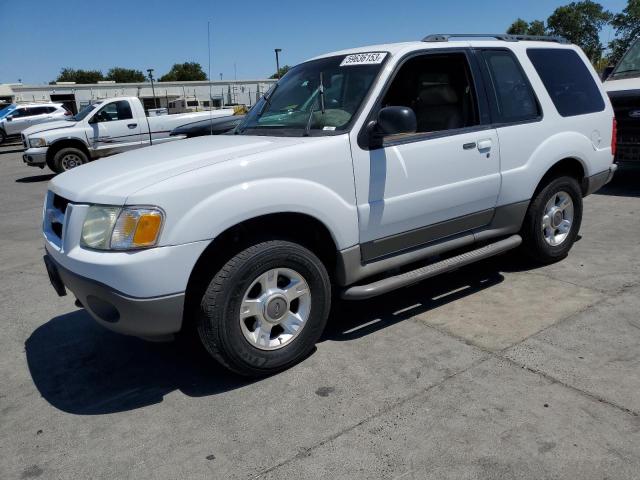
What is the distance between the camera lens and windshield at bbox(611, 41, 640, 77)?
8.85m

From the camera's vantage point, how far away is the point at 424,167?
12.4 feet

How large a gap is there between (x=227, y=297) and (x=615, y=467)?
2.01 meters

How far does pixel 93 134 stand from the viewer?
44.0 feet

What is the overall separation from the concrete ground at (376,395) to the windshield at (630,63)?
5.68 meters

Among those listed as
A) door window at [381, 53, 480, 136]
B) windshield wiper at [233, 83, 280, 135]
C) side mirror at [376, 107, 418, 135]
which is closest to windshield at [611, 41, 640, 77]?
door window at [381, 53, 480, 136]

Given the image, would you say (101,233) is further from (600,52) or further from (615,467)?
(600,52)

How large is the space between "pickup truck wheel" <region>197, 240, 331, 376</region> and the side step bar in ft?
0.74

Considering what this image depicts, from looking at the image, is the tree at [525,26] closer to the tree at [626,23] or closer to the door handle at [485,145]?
the tree at [626,23]

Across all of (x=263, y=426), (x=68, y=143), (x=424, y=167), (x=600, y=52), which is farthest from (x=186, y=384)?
(x=600, y=52)

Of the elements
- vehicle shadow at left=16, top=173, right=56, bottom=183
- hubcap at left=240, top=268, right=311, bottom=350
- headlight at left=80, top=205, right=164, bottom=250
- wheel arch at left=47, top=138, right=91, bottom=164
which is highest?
wheel arch at left=47, top=138, right=91, bottom=164

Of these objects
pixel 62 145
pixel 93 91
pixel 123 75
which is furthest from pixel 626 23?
pixel 123 75

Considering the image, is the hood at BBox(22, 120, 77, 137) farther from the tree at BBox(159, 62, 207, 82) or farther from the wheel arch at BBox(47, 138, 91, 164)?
the tree at BBox(159, 62, 207, 82)

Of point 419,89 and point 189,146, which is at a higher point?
point 419,89

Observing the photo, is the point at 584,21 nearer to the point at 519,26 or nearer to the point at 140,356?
the point at 519,26
